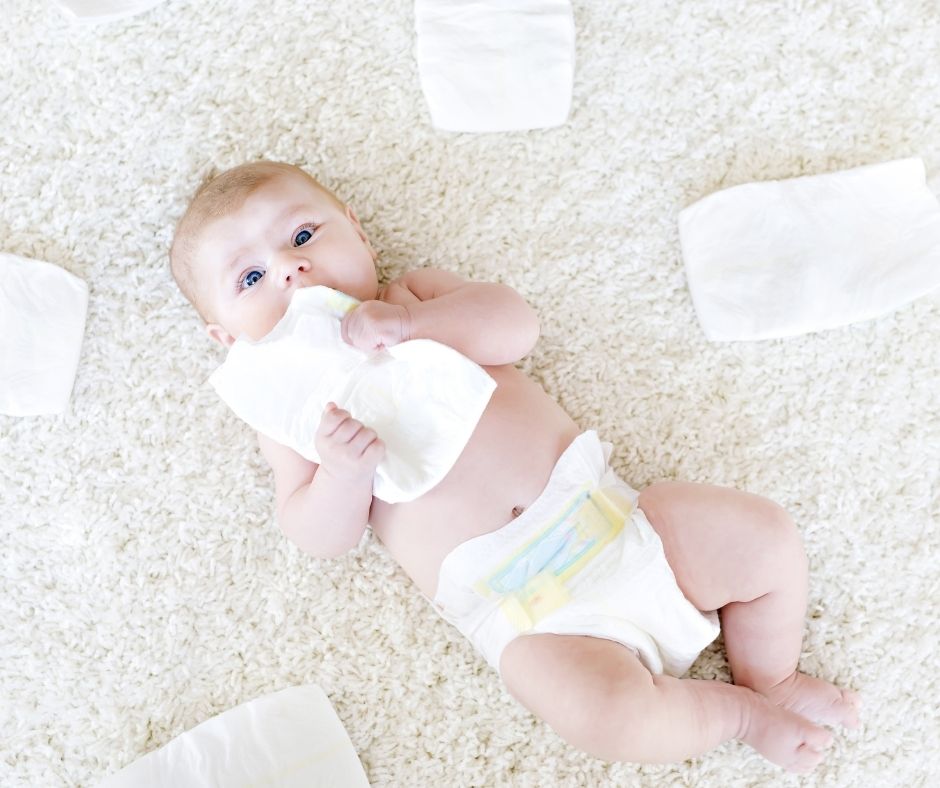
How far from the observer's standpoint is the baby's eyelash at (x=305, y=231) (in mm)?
1198

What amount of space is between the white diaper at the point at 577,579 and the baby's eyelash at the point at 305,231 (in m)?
0.43

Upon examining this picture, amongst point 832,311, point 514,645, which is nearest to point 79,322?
point 514,645

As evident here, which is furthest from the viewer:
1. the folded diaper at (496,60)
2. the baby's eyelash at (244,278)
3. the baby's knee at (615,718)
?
the folded diaper at (496,60)

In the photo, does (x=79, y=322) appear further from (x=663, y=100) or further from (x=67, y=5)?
(x=663, y=100)

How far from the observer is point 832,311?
4.25 feet

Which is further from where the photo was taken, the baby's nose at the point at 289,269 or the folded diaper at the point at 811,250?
the folded diaper at the point at 811,250

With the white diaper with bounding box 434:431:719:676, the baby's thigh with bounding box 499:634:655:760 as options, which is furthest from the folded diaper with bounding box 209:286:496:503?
the baby's thigh with bounding box 499:634:655:760

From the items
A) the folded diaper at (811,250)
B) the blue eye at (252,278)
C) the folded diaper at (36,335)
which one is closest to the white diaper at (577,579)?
the folded diaper at (811,250)

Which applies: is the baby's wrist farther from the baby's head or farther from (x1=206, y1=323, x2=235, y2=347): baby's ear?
(x1=206, y1=323, x2=235, y2=347): baby's ear

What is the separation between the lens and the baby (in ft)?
3.70

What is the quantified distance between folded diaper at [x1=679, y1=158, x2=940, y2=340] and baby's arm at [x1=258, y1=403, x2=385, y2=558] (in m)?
0.54

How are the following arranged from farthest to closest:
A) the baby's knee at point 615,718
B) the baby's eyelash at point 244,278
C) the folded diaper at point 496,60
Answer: the folded diaper at point 496,60
the baby's eyelash at point 244,278
the baby's knee at point 615,718

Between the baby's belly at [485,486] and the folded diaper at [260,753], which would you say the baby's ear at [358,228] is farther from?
the folded diaper at [260,753]

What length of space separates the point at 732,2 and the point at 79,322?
3.49 feet
